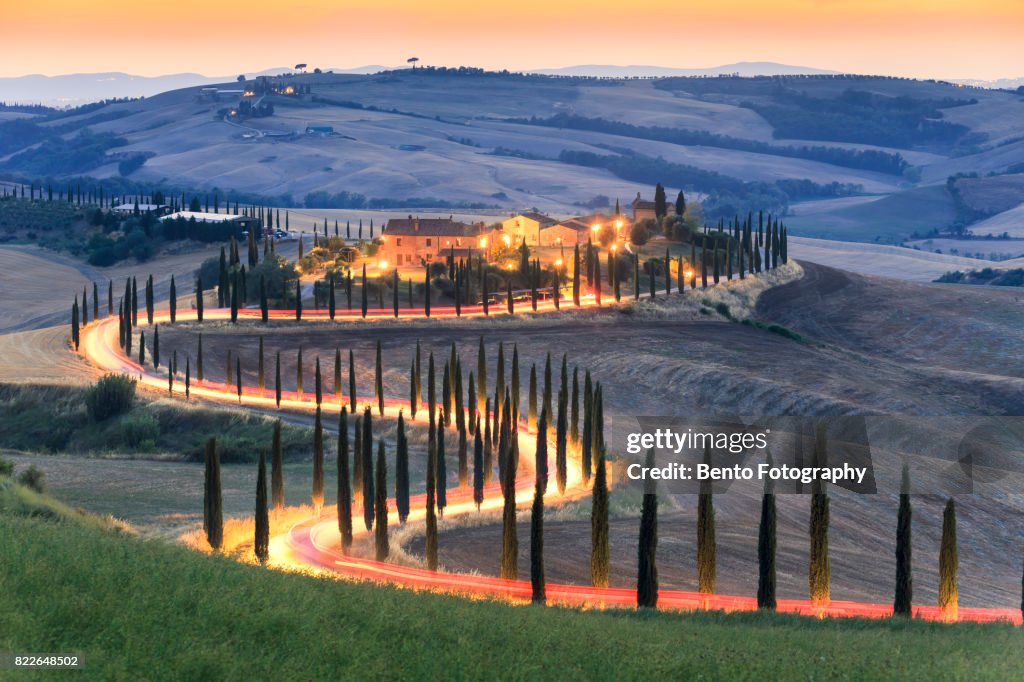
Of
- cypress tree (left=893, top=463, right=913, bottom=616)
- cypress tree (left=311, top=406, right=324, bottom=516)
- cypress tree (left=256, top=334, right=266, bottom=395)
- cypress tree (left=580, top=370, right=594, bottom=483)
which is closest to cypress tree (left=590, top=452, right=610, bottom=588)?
cypress tree (left=893, top=463, right=913, bottom=616)

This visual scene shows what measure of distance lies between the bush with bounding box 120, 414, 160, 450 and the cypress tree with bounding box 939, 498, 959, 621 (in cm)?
5995

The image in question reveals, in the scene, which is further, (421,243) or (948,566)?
(421,243)

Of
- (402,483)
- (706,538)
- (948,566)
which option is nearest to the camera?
(948,566)

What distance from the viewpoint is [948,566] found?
55.8 meters

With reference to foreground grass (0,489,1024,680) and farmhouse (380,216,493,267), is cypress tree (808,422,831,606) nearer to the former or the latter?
foreground grass (0,489,1024,680)

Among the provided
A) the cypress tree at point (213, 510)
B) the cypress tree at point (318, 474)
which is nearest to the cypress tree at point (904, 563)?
the cypress tree at point (213, 510)

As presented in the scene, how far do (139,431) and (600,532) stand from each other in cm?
5257

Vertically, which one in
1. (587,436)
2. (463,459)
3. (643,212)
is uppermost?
(643,212)

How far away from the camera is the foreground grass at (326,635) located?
33.9m

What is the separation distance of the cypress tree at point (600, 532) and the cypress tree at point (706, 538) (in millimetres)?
3751

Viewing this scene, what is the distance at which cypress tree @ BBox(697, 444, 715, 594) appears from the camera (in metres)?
56.7

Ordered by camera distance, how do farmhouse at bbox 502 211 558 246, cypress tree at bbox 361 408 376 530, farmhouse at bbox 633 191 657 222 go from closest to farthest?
cypress tree at bbox 361 408 376 530 → farmhouse at bbox 502 211 558 246 → farmhouse at bbox 633 191 657 222

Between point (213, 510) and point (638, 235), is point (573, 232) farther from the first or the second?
point (213, 510)

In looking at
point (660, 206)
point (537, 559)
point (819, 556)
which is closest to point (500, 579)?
point (537, 559)
